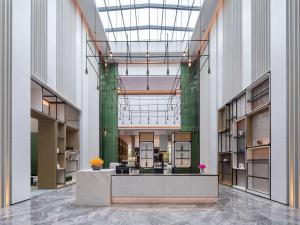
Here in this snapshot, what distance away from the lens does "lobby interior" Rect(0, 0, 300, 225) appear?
9.54 metres

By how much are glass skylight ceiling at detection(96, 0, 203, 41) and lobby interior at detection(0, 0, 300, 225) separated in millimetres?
75

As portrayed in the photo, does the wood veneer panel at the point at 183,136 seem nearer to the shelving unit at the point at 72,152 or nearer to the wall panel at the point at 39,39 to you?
the shelving unit at the point at 72,152

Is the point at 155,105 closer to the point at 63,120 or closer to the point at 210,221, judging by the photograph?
the point at 63,120

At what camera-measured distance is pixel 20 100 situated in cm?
1084

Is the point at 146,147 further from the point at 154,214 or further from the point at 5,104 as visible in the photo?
the point at 154,214

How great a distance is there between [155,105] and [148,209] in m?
21.1

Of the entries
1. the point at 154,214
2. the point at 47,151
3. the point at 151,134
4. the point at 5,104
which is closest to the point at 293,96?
the point at 154,214

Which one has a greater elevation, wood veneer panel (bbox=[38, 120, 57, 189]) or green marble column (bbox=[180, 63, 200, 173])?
green marble column (bbox=[180, 63, 200, 173])

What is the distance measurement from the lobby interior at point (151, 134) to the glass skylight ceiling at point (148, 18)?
0.25 ft

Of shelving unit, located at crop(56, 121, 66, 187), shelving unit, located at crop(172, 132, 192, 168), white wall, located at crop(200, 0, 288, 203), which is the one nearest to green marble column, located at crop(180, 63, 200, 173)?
shelving unit, located at crop(172, 132, 192, 168)

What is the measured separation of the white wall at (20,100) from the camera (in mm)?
10344

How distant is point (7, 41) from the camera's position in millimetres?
10055

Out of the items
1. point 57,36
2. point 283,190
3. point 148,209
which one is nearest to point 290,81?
point 283,190

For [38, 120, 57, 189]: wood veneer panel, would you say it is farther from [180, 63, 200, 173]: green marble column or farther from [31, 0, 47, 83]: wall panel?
[180, 63, 200, 173]: green marble column
